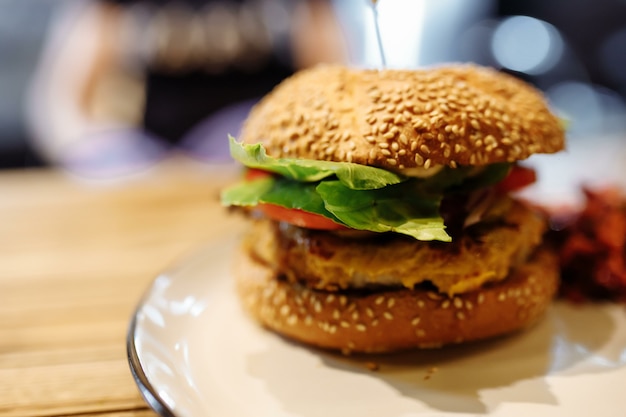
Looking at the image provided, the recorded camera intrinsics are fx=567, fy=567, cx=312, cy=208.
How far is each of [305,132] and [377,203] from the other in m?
0.26

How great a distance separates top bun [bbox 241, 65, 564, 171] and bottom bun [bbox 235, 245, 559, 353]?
337 mm

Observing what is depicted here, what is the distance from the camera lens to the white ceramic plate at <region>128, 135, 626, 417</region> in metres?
1.21

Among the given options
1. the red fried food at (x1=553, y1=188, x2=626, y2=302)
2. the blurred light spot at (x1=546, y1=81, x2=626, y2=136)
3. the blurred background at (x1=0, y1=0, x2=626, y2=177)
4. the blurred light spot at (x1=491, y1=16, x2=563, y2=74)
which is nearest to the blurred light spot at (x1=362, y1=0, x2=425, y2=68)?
the blurred light spot at (x1=491, y1=16, x2=563, y2=74)

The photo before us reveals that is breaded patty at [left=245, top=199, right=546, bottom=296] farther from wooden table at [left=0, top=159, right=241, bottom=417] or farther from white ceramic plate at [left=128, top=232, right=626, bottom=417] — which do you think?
wooden table at [left=0, top=159, right=241, bottom=417]

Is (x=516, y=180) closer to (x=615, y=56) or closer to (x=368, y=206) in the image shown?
(x=368, y=206)

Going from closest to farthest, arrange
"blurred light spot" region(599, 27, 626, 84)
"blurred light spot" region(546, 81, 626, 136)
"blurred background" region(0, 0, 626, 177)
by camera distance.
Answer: "blurred background" region(0, 0, 626, 177) < "blurred light spot" region(546, 81, 626, 136) < "blurred light spot" region(599, 27, 626, 84)

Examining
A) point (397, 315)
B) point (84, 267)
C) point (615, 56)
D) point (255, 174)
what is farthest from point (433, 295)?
point (615, 56)

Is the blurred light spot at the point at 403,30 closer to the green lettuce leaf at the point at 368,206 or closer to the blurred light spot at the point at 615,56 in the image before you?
the blurred light spot at the point at 615,56

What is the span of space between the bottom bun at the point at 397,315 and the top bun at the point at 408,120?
337 mm

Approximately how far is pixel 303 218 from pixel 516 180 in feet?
2.26

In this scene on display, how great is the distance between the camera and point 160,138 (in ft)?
14.3

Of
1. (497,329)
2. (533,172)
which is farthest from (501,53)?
(497,329)

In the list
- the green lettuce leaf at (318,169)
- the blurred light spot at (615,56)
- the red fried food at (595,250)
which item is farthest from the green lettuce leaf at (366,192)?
the blurred light spot at (615,56)

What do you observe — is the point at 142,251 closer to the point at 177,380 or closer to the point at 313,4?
the point at 177,380
